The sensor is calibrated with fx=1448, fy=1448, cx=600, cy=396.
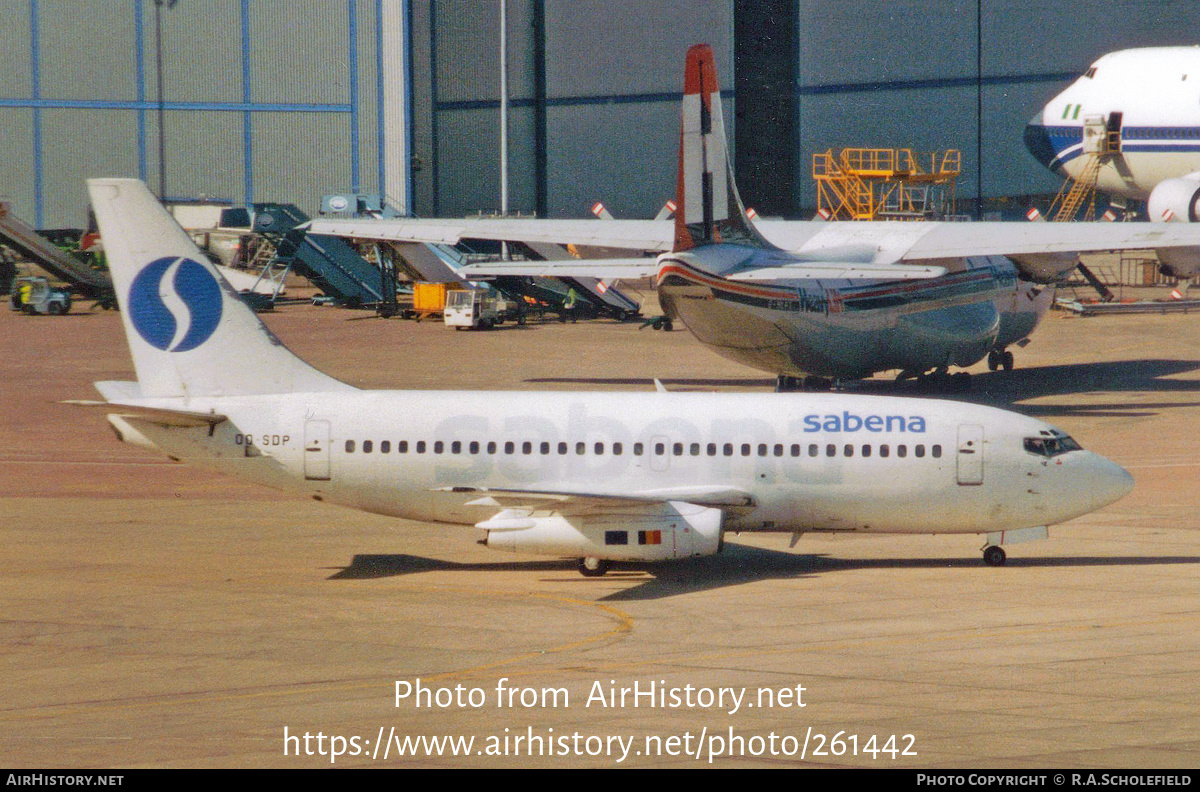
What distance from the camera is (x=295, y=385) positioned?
29.3 metres

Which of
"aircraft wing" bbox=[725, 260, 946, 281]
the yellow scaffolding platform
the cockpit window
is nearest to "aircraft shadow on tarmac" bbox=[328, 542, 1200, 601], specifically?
the cockpit window

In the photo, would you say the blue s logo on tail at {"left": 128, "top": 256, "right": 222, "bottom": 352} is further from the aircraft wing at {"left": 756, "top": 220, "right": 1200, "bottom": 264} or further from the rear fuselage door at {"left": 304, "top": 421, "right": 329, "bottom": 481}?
the aircraft wing at {"left": 756, "top": 220, "right": 1200, "bottom": 264}

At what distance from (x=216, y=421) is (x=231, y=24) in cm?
7176

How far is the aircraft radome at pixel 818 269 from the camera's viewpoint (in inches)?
1694

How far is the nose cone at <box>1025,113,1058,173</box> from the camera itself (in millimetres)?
90062

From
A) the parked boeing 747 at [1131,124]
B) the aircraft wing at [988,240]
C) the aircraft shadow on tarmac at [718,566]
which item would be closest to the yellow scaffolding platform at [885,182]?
the parked boeing 747 at [1131,124]

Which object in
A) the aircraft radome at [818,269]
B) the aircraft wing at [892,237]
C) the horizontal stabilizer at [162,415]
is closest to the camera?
the horizontal stabilizer at [162,415]

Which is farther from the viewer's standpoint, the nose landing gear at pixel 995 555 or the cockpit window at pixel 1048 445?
the nose landing gear at pixel 995 555

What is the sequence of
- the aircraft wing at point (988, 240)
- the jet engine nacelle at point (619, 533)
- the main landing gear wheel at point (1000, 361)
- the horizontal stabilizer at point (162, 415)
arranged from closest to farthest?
the jet engine nacelle at point (619, 533), the horizontal stabilizer at point (162, 415), the aircraft wing at point (988, 240), the main landing gear wheel at point (1000, 361)

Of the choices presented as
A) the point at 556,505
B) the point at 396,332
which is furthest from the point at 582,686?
the point at 396,332

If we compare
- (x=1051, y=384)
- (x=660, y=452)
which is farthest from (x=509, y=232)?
(x=660, y=452)

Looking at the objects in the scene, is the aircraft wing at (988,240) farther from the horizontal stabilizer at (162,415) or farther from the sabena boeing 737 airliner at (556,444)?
the horizontal stabilizer at (162,415)

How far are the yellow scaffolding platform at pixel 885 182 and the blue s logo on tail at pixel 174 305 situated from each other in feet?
208

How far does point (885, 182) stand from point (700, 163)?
5187 centimetres
